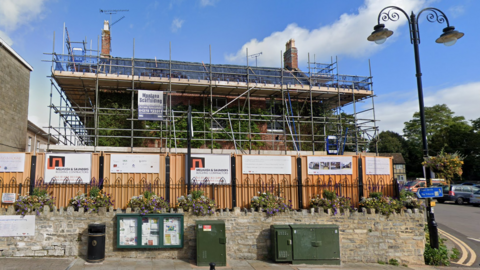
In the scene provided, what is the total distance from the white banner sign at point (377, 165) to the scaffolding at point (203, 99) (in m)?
5.90

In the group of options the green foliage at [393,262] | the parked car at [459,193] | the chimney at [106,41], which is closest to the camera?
the green foliage at [393,262]

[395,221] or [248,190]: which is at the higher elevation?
[248,190]

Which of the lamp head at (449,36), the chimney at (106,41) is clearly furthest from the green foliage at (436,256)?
the chimney at (106,41)

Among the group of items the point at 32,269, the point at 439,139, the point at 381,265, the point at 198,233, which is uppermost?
the point at 439,139

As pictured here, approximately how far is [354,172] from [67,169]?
1001 centimetres

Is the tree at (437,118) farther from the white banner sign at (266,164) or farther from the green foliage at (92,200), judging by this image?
the green foliage at (92,200)

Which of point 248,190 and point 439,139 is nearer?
point 248,190

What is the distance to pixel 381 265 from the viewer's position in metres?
10.6

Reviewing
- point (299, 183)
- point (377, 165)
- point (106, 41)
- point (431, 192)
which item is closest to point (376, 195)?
point (377, 165)

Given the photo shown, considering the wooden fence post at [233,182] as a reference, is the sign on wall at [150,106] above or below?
above

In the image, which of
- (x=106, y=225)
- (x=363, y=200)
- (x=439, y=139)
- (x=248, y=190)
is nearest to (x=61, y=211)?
(x=106, y=225)

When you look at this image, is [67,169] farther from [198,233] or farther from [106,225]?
[198,233]

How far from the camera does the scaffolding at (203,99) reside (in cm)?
1794

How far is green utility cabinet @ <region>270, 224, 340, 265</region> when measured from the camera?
32.3 feet
